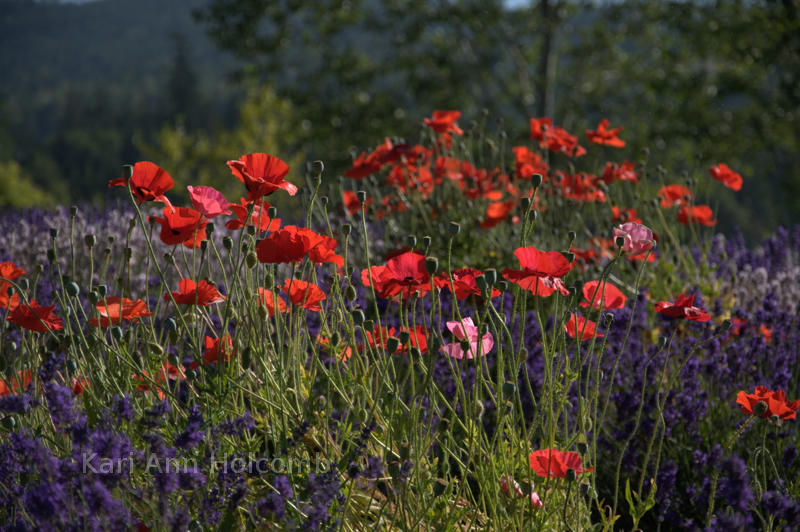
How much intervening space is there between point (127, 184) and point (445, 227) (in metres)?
2.10

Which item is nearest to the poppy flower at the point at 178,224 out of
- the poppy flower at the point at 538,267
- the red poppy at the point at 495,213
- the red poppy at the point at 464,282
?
the red poppy at the point at 464,282

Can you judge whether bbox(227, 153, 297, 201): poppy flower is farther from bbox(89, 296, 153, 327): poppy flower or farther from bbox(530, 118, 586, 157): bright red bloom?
bbox(530, 118, 586, 157): bright red bloom

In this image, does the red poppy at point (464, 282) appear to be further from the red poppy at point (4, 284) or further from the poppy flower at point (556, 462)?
the red poppy at point (4, 284)

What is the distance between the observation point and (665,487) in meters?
1.92

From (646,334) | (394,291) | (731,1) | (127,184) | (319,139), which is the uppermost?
(731,1)

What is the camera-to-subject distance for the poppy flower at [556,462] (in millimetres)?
1406

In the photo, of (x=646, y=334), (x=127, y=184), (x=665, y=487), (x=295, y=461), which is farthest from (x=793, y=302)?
(x=127, y=184)

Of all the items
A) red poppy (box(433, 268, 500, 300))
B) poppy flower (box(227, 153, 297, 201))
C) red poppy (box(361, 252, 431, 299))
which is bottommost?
red poppy (box(433, 268, 500, 300))

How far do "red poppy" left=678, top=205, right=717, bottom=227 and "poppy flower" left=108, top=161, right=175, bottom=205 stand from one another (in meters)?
2.35

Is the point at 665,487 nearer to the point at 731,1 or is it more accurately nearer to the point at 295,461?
the point at 295,461

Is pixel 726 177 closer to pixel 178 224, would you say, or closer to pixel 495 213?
pixel 495 213

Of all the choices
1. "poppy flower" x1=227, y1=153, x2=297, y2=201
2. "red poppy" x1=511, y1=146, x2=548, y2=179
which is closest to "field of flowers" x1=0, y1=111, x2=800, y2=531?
"poppy flower" x1=227, y1=153, x2=297, y2=201

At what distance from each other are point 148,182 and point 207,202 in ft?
0.52

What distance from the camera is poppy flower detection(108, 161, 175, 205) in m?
1.65
